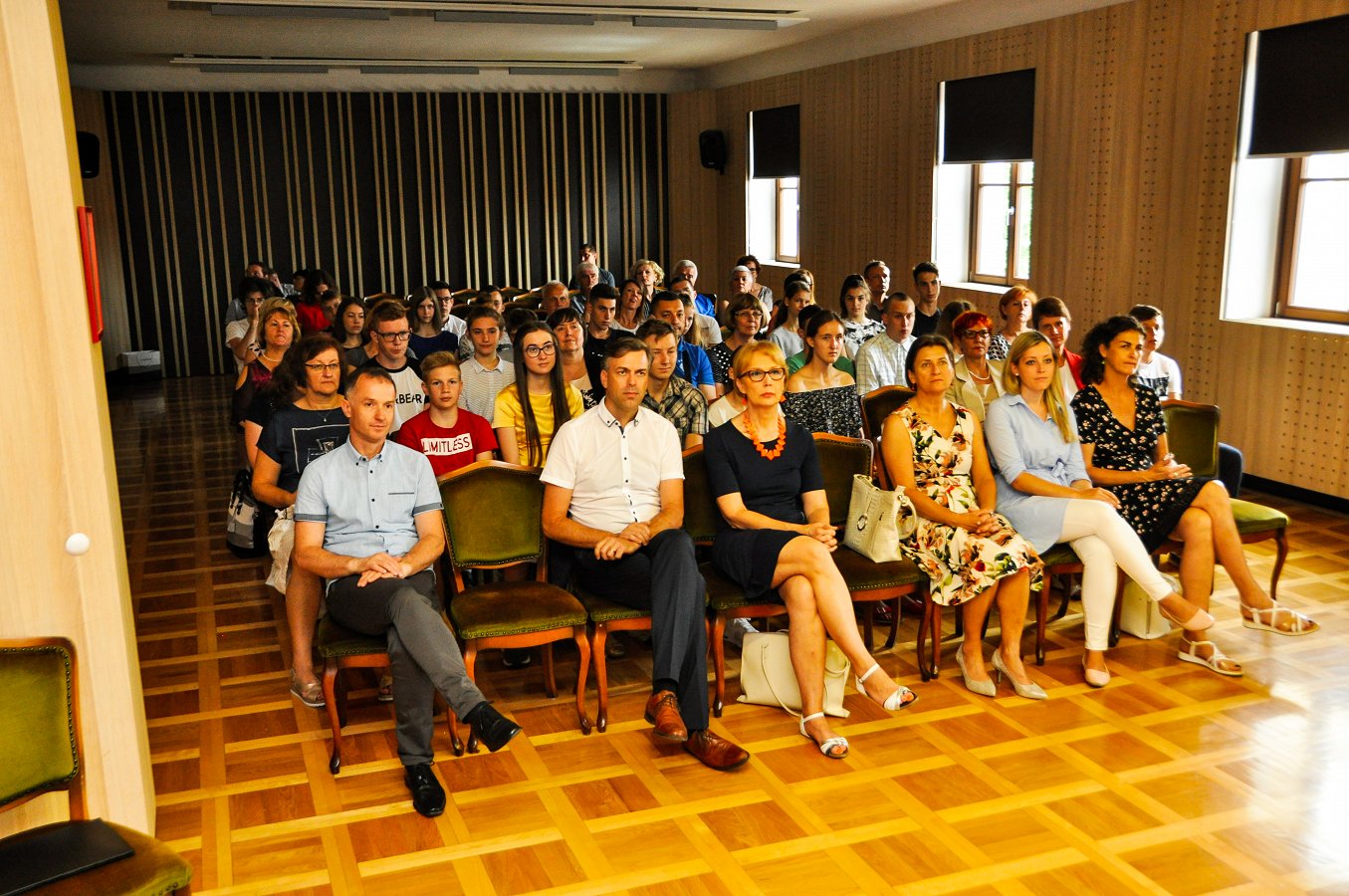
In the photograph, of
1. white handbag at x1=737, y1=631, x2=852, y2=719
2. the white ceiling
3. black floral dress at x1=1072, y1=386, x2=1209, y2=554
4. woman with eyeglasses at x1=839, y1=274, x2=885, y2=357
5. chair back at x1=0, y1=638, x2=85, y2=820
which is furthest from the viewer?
the white ceiling

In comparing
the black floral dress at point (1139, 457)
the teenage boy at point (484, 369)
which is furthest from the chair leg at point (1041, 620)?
the teenage boy at point (484, 369)

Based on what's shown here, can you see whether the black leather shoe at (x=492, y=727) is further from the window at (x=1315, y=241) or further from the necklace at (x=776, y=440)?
the window at (x=1315, y=241)

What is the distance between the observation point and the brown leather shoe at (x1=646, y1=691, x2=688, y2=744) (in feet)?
13.2

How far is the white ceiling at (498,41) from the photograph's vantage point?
9.73 meters

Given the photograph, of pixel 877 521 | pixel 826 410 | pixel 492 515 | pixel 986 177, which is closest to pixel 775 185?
pixel 986 177

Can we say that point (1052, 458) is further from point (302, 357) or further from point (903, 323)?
point (302, 357)

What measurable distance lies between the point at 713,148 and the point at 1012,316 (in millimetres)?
8869

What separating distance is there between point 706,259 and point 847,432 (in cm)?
1043

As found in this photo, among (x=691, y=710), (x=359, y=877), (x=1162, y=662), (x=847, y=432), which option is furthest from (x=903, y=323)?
(x=359, y=877)

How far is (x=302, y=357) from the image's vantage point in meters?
4.79

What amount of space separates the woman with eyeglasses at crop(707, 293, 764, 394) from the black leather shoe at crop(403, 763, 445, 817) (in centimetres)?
332

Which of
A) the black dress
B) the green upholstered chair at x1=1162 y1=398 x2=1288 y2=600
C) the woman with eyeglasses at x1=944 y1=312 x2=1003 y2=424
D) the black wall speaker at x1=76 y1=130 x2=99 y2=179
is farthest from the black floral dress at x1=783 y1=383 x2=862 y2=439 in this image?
the black wall speaker at x1=76 y1=130 x2=99 y2=179

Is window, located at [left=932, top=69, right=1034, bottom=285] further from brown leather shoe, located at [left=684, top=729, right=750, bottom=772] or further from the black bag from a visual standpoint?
brown leather shoe, located at [left=684, top=729, right=750, bottom=772]

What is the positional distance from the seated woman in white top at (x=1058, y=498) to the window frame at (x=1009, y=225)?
15.6ft
